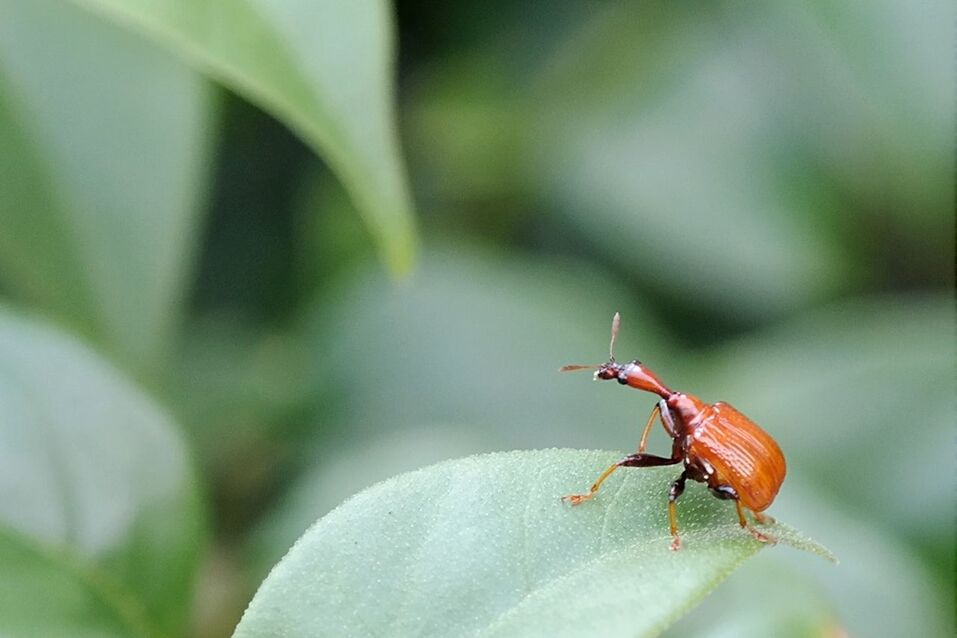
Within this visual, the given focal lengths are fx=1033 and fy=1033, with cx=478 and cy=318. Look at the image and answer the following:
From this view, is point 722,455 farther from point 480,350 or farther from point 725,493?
point 480,350

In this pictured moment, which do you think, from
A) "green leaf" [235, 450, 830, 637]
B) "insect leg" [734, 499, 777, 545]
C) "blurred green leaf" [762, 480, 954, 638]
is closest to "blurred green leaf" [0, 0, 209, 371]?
"green leaf" [235, 450, 830, 637]

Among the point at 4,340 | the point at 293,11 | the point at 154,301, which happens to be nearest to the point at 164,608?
the point at 4,340

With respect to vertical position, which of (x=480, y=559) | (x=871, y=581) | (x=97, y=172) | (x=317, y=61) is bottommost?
(x=871, y=581)

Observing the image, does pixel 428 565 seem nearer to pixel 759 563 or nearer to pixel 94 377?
pixel 94 377

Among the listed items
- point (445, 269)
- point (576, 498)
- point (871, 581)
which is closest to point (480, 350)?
point (445, 269)

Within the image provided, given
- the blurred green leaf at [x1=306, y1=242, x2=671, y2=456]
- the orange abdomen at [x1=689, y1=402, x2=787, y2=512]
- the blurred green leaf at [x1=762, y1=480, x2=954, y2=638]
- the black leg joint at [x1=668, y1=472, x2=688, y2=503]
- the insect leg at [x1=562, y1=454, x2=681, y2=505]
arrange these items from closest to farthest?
the insect leg at [x1=562, y1=454, x2=681, y2=505] → the black leg joint at [x1=668, y1=472, x2=688, y2=503] → the orange abdomen at [x1=689, y1=402, x2=787, y2=512] → the blurred green leaf at [x1=762, y1=480, x2=954, y2=638] → the blurred green leaf at [x1=306, y1=242, x2=671, y2=456]

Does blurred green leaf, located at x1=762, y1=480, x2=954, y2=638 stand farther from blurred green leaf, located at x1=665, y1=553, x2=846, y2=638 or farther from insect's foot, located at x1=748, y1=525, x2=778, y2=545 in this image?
insect's foot, located at x1=748, y1=525, x2=778, y2=545
